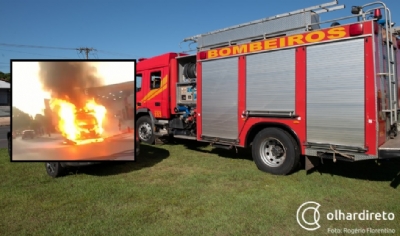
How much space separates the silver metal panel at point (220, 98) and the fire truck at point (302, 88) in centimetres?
2

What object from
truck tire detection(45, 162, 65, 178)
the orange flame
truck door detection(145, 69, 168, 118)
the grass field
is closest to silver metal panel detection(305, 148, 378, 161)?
the grass field

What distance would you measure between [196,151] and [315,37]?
183 inches

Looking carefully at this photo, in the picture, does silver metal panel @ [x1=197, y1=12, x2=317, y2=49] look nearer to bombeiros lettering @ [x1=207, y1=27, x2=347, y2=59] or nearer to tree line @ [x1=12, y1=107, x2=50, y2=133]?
bombeiros lettering @ [x1=207, y1=27, x2=347, y2=59]

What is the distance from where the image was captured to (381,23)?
229 inches

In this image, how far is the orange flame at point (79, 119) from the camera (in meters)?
5.30

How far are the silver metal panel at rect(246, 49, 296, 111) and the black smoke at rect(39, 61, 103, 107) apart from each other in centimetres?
329

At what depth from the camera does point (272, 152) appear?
6773 mm

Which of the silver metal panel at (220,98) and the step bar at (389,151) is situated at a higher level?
the silver metal panel at (220,98)

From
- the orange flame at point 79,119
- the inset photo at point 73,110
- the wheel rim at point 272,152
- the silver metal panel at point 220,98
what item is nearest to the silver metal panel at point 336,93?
the wheel rim at point 272,152

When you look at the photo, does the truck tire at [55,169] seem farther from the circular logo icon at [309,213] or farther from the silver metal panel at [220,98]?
the circular logo icon at [309,213]

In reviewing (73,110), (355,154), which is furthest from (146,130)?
(355,154)

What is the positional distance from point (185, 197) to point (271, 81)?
309 cm

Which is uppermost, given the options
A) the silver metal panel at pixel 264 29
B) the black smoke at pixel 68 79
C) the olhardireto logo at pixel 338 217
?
the silver metal panel at pixel 264 29

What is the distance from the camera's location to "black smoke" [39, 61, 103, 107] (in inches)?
203
